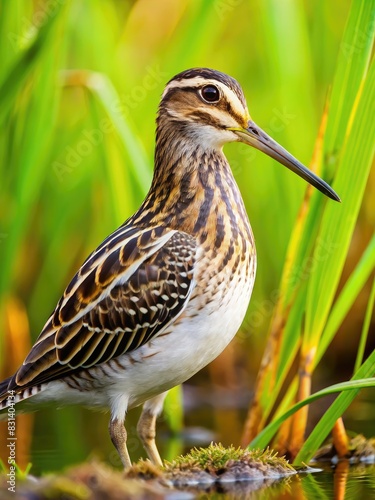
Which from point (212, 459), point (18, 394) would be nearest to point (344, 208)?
point (212, 459)

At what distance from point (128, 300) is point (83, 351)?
33 cm

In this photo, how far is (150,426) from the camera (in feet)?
16.7

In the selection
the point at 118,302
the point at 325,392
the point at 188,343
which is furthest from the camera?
the point at 118,302

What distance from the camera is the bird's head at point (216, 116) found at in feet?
15.4

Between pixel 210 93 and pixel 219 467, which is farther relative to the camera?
pixel 210 93

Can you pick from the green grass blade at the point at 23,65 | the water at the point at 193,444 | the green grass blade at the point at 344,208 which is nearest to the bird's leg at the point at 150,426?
the water at the point at 193,444

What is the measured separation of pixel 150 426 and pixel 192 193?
1268mm

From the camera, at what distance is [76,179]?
746 centimetres

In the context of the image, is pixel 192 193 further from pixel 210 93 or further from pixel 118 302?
pixel 118 302

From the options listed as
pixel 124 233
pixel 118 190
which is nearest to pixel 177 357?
pixel 124 233

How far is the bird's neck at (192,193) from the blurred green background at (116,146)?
3.43 ft

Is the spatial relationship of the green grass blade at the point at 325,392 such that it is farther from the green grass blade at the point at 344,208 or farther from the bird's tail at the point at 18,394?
the bird's tail at the point at 18,394

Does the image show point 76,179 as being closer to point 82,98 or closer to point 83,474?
point 82,98

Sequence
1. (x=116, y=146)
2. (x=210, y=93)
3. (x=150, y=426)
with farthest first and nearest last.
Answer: (x=116, y=146) → (x=150, y=426) → (x=210, y=93)
